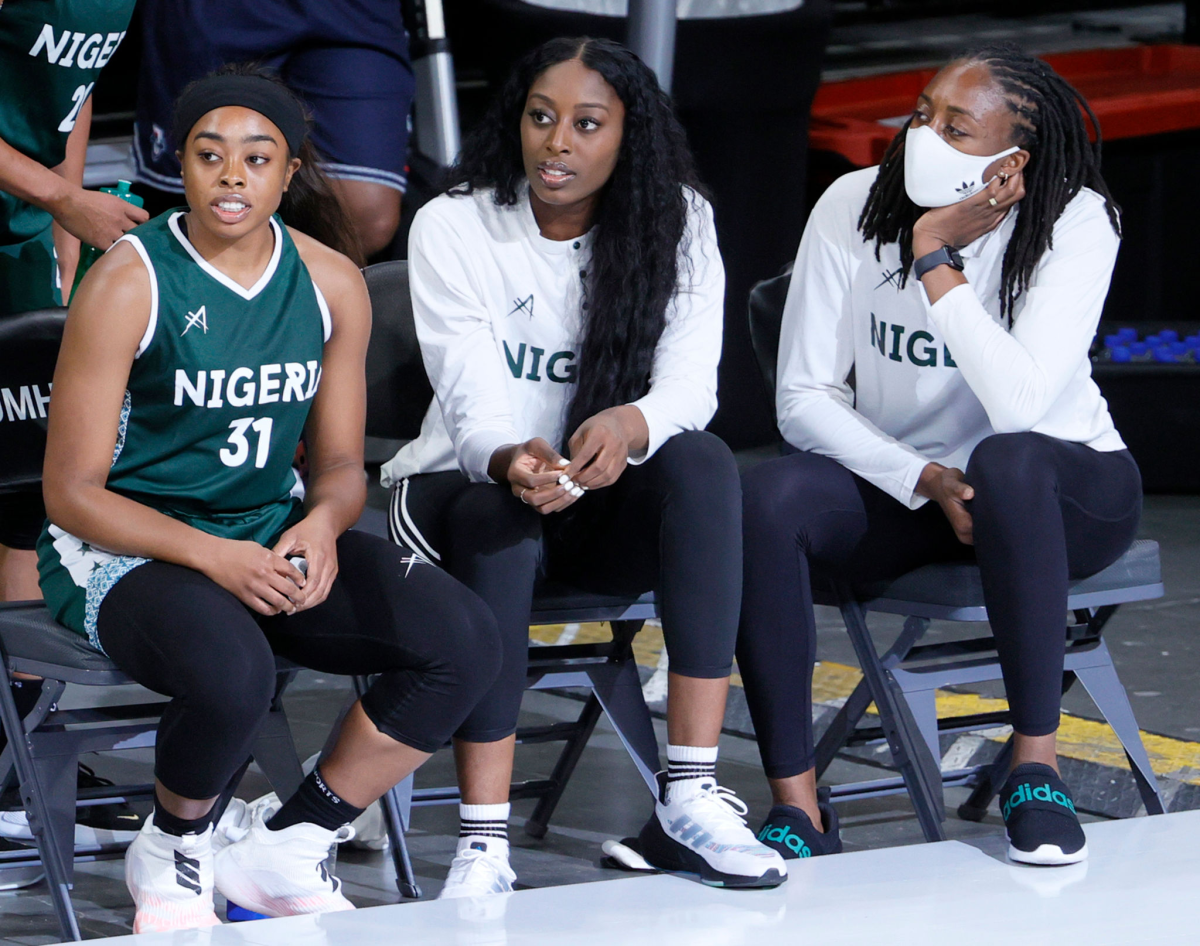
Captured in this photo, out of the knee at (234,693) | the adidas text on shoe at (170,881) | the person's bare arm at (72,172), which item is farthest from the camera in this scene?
the person's bare arm at (72,172)

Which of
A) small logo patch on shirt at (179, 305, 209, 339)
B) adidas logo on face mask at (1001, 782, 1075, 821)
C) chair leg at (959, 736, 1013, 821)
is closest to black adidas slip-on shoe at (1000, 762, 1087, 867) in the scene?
adidas logo on face mask at (1001, 782, 1075, 821)

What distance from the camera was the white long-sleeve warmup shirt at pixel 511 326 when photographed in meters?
2.91

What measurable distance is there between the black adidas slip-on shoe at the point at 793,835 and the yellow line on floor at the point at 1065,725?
630 millimetres

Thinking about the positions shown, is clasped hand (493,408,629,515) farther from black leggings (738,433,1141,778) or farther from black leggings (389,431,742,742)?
black leggings (738,433,1141,778)

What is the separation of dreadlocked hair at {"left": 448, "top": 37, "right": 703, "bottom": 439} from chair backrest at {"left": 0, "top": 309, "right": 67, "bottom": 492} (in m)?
0.70

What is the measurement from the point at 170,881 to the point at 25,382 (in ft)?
2.79

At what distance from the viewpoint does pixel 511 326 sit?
2.97m

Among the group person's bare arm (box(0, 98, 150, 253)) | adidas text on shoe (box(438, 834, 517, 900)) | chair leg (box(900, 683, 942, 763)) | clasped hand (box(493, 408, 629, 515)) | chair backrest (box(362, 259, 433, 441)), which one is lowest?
adidas text on shoe (box(438, 834, 517, 900))

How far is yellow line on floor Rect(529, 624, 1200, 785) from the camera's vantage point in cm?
342

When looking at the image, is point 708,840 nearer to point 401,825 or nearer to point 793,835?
point 793,835

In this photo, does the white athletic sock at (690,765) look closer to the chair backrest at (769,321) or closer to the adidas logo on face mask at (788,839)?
the adidas logo on face mask at (788,839)

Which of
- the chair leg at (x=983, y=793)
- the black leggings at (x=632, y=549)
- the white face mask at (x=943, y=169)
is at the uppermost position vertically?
the white face mask at (x=943, y=169)

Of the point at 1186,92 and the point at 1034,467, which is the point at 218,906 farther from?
the point at 1186,92

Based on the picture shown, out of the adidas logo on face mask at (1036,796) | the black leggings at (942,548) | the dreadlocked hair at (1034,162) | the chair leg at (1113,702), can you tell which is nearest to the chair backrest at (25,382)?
the black leggings at (942,548)
